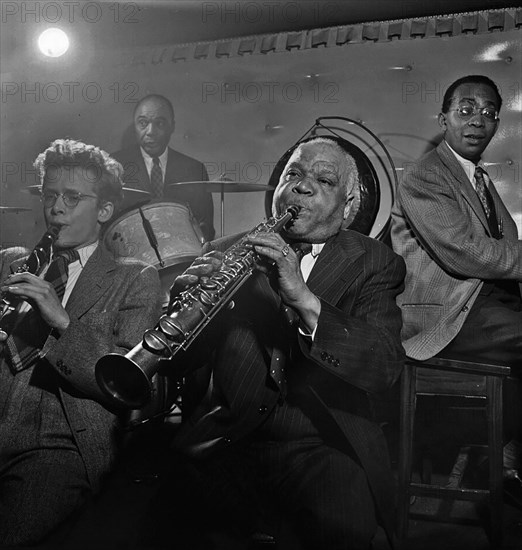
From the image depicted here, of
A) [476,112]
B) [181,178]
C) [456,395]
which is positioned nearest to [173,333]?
[456,395]

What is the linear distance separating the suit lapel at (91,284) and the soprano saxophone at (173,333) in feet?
1.40

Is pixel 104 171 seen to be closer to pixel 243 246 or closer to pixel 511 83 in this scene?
pixel 243 246

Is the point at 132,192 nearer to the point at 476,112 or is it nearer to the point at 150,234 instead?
the point at 150,234

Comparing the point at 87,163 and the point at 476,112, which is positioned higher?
the point at 476,112

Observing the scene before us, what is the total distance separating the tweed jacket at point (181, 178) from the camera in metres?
4.70

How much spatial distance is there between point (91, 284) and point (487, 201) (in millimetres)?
1806

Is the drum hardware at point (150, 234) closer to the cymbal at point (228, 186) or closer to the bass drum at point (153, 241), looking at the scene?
the bass drum at point (153, 241)

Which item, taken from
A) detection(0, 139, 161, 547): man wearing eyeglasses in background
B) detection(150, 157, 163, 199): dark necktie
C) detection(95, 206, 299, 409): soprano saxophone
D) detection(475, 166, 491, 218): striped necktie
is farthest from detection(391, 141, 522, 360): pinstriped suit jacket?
detection(150, 157, 163, 199): dark necktie

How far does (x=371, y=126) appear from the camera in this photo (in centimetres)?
448

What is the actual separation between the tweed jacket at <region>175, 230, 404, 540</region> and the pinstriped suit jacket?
628 mm

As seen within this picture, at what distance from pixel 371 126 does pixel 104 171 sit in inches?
96.4

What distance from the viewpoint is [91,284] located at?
7.28 ft

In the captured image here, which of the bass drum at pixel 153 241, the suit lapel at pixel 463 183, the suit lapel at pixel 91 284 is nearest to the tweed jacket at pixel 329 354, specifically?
the suit lapel at pixel 91 284

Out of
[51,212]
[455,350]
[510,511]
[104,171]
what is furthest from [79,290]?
[510,511]
